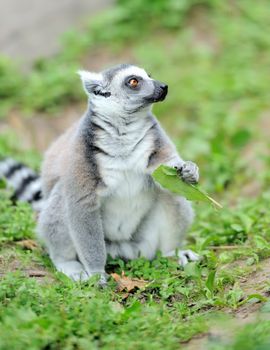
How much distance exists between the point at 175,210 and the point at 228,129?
128 inches

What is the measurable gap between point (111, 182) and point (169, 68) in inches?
208

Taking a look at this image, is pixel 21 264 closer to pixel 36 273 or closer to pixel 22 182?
pixel 36 273

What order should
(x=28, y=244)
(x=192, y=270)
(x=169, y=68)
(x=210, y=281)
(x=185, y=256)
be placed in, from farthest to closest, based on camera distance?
(x=169, y=68) → (x=28, y=244) → (x=185, y=256) → (x=192, y=270) → (x=210, y=281)

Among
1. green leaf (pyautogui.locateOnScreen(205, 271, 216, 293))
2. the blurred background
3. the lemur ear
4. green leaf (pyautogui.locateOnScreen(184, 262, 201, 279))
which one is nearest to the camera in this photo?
Answer: green leaf (pyautogui.locateOnScreen(205, 271, 216, 293))

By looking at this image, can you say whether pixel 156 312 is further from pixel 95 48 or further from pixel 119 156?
A: pixel 95 48

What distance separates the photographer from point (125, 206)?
5238 mm

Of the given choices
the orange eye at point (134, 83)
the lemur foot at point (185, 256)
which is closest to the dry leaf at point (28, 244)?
the lemur foot at point (185, 256)

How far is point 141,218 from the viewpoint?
5.49 meters

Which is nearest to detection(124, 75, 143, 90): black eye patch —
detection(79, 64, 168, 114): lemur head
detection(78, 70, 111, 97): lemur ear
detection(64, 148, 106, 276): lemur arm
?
detection(79, 64, 168, 114): lemur head

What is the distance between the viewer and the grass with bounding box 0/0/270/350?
3.95m

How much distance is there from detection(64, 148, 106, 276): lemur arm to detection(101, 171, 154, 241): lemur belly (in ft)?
0.41

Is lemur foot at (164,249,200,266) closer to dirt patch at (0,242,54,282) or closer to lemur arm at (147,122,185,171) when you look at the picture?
lemur arm at (147,122,185,171)

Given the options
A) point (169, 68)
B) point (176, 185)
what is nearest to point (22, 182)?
point (176, 185)

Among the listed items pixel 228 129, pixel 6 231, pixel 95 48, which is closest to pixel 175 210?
pixel 6 231
